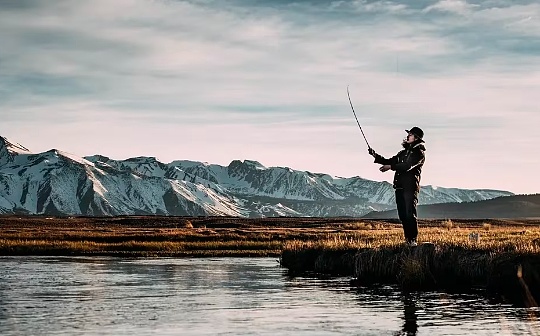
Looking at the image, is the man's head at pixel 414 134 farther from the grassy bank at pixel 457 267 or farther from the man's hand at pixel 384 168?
the grassy bank at pixel 457 267

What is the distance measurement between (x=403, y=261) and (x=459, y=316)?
830 cm

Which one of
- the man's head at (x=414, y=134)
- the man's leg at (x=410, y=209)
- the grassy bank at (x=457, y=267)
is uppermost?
the man's head at (x=414, y=134)

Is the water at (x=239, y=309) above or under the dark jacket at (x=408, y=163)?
under

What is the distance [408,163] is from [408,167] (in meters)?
0.14

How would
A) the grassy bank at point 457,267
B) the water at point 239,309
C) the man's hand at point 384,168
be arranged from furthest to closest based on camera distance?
the man's hand at point 384,168 < the grassy bank at point 457,267 < the water at point 239,309

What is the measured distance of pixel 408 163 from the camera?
28797 mm

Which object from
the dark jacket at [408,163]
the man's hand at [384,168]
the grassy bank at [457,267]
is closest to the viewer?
the grassy bank at [457,267]

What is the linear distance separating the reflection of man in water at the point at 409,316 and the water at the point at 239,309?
2cm

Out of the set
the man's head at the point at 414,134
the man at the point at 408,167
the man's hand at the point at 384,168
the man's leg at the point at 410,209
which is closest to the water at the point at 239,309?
the man's leg at the point at 410,209

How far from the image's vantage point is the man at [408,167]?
94.1ft

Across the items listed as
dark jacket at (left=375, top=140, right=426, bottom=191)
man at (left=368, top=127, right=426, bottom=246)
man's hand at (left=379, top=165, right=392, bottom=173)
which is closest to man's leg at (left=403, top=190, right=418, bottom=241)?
man at (left=368, top=127, right=426, bottom=246)

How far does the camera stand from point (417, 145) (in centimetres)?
2888

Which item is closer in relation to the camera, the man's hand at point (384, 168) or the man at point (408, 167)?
the man's hand at point (384, 168)

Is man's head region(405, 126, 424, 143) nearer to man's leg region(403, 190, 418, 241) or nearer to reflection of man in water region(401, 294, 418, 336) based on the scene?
man's leg region(403, 190, 418, 241)
